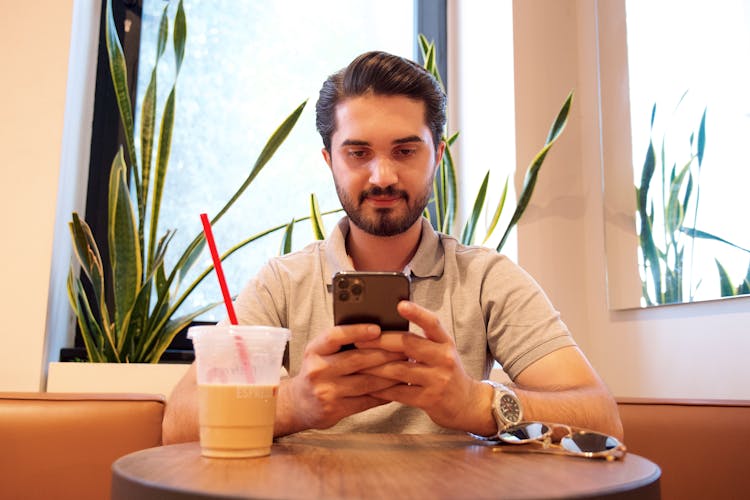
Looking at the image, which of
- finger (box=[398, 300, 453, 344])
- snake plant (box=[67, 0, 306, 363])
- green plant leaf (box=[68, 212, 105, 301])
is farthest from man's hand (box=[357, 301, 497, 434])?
green plant leaf (box=[68, 212, 105, 301])

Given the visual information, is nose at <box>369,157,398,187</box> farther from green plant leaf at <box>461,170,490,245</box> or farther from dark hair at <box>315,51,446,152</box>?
green plant leaf at <box>461,170,490,245</box>

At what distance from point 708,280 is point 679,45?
68 cm

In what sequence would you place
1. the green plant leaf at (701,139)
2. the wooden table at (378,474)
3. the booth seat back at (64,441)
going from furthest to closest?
1. the green plant leaf at (701,139)
2. the booth seat back at (64,441)
3. the wooden table at (378,474)

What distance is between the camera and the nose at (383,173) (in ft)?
4.66

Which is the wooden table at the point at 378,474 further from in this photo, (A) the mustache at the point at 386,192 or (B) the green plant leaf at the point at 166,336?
(B) the green plant leaf at the point at 166,336

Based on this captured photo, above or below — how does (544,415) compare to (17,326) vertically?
below

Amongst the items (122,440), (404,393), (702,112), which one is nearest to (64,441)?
(122,440)

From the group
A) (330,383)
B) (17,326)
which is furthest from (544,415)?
(17,326)

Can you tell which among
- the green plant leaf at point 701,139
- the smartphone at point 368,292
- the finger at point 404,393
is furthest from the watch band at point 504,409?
the green plant leaf at point 701,139

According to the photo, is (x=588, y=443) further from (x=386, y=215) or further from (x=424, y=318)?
(x=386, y=215)

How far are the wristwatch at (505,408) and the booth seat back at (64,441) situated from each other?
0.76 m

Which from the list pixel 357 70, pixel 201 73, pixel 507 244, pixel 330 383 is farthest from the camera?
pixel 201 73

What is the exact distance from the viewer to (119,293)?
1.92 meters

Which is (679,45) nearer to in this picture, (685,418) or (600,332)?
(600,332)
